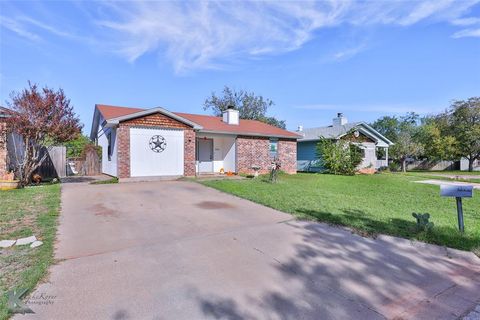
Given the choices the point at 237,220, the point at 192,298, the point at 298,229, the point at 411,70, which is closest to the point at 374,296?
the point at 192,298

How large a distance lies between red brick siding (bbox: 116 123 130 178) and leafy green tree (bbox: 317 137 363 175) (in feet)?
43.2

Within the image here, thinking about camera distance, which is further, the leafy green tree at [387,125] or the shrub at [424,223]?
the leafy green tree at [387,125]

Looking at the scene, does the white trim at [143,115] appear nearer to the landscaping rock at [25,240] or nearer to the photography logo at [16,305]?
the landscaping rock at [25,240]

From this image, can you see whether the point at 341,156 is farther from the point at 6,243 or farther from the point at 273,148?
the point at 6,243

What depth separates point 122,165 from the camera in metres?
12.3

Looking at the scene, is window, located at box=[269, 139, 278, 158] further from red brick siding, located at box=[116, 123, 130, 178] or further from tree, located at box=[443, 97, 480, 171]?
tree, located at box=[443, 97, 480, 171]

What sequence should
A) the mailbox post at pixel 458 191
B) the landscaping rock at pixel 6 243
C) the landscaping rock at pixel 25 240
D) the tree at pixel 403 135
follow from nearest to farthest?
1. the landscaping rock at pixel 6 243
2. the landscaping rock at pixel 25 240
3. the mailbox post at pixel 458 191
4. the tree at pixel 403 135

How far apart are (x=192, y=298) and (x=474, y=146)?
37.2 meters

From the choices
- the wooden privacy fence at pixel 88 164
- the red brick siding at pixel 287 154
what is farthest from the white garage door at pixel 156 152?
the red brick siding at pixel 287 154

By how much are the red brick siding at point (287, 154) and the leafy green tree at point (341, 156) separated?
2.23 m

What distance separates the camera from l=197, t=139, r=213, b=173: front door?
16.7 m

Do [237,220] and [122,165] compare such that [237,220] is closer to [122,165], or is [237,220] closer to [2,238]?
[2,238]

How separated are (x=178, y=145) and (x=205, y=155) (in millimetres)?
3297

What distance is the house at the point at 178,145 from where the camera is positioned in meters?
12.6
